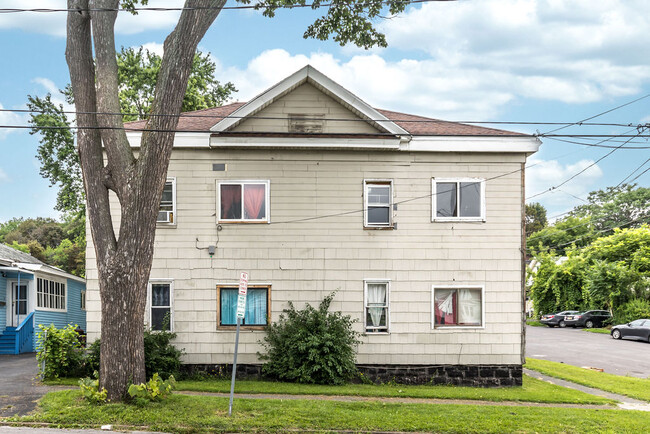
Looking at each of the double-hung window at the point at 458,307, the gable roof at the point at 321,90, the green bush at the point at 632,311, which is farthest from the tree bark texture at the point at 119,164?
the green bush at the point at 632,311

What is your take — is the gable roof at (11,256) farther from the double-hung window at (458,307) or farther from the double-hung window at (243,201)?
the double-hung window at (458,307)

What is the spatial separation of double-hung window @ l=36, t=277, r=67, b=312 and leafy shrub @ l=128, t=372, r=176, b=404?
14945mm

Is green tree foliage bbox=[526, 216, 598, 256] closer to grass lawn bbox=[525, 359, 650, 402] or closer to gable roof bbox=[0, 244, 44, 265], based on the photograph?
grass lawn bbox=[525, 359, 650, 402]

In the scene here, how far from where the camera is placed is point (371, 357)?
641 inches

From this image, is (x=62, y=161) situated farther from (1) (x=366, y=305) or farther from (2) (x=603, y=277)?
(2) (x=603, y=277)

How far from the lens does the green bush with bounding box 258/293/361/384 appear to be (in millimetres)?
15422

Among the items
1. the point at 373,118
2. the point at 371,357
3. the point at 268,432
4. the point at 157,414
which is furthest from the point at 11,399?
the point at 373,118

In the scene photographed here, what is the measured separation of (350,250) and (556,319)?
3347 cm

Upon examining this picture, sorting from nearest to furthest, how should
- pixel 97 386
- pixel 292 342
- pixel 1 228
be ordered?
pixel 97 386 < pixel 292 342 < pixel 1 228

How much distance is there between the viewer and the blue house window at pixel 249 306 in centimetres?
1630

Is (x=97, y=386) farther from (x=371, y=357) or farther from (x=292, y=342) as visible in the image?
(x=371, y=357)

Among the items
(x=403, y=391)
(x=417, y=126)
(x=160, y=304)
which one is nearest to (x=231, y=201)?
(x=160, y=304)

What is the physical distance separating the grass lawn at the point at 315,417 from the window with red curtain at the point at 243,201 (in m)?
5.21

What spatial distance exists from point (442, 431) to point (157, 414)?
5312 mm
